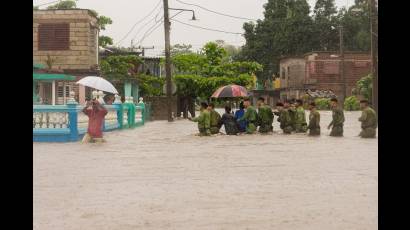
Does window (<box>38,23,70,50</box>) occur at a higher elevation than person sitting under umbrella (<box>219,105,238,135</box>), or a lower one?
higher

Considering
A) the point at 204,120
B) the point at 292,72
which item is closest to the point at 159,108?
the point at 204,120

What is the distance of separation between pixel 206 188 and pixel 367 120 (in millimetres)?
9528

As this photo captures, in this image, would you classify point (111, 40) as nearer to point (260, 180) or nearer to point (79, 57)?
point (79, 57)

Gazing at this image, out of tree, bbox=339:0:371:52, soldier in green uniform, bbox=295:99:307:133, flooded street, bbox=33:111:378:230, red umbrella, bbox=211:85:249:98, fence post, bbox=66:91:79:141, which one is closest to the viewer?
flooded street, bbox=33:111:378:230

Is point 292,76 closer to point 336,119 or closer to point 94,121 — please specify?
point 336,119

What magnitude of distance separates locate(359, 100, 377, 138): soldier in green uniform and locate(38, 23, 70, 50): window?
21.8 m

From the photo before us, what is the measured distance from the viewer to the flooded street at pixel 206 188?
5727 mm

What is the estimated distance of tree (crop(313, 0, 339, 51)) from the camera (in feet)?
176

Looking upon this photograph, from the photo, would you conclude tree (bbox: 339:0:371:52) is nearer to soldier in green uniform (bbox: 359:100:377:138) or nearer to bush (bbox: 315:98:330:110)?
bush (bbox: 315:98:330:110)

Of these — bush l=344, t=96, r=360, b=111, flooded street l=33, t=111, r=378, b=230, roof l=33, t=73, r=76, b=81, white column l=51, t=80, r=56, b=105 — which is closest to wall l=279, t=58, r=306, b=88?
bush l=344, t=96, r=360, b=111

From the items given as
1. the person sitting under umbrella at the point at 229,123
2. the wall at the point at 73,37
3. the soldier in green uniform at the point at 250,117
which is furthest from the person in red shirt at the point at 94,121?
the wall at the point at 73,37

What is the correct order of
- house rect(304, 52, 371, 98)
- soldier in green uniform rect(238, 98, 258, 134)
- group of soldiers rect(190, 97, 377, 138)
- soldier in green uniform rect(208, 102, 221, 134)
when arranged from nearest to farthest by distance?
group of soldiers rect(190, 97, 377, 138) < soldier in green uniform rect(208, 102, 221, 134) < soldier in green uniform rect(238, 98, 258, 134) < house rect(304, 52, 371, 98)
